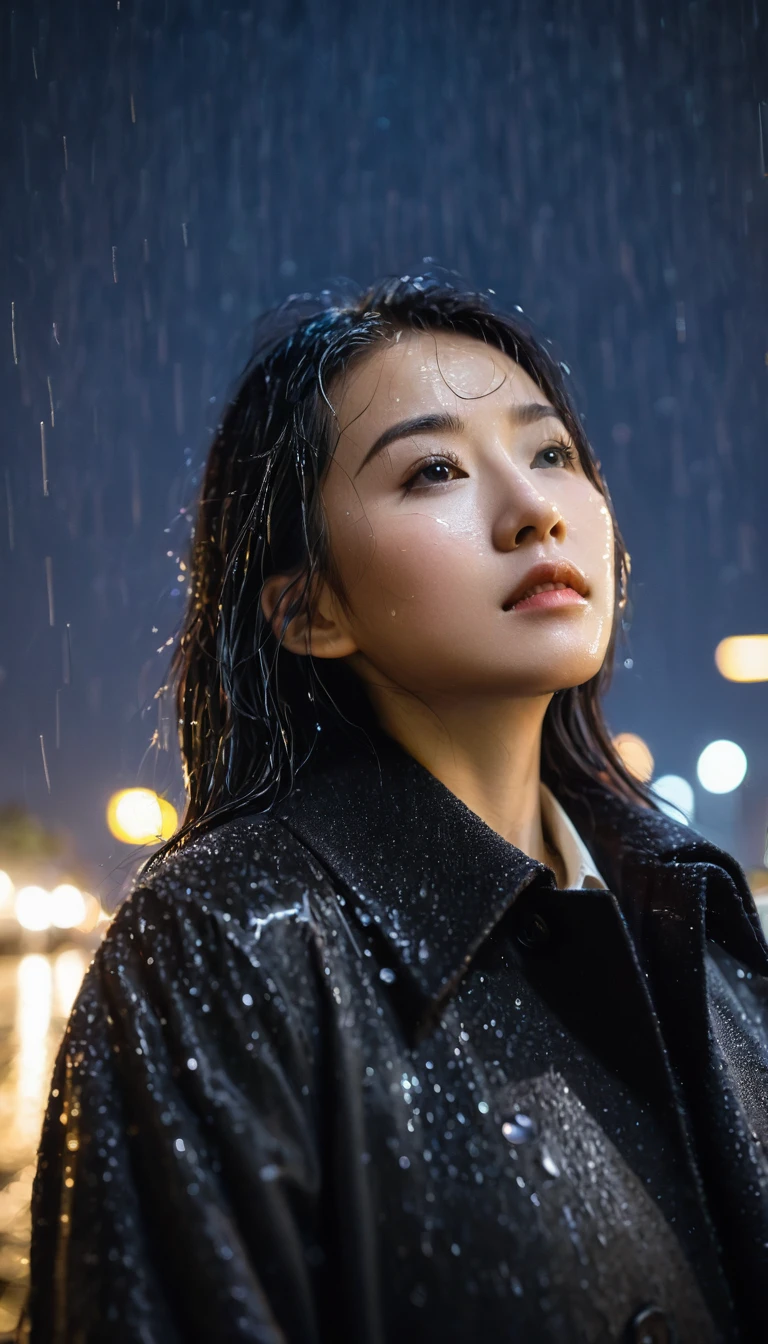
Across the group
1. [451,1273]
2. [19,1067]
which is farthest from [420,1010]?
[19,1067]

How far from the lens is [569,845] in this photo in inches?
65.4

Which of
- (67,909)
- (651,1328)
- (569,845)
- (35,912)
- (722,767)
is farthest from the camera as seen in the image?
(67,909)

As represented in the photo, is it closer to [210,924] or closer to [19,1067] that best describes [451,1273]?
[210,924]

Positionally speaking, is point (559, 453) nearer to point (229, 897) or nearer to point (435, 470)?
point (435, 470)

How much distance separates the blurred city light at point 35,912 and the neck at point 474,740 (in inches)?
439

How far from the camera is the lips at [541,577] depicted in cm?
132

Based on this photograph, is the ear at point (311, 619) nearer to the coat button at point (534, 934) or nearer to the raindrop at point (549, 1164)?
the coat button at point (534, 934)

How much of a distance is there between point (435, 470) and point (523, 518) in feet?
0.55

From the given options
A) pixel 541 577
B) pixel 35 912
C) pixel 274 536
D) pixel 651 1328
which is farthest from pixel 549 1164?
pixel 35 912

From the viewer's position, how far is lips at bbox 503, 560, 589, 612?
132cm

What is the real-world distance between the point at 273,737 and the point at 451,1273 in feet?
2.62

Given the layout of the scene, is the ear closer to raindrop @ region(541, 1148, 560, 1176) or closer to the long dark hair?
the long dark hair

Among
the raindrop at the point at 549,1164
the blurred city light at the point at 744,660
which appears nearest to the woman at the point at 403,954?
the raindrop at the point at 549,1164

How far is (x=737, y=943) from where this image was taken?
5.14ft
